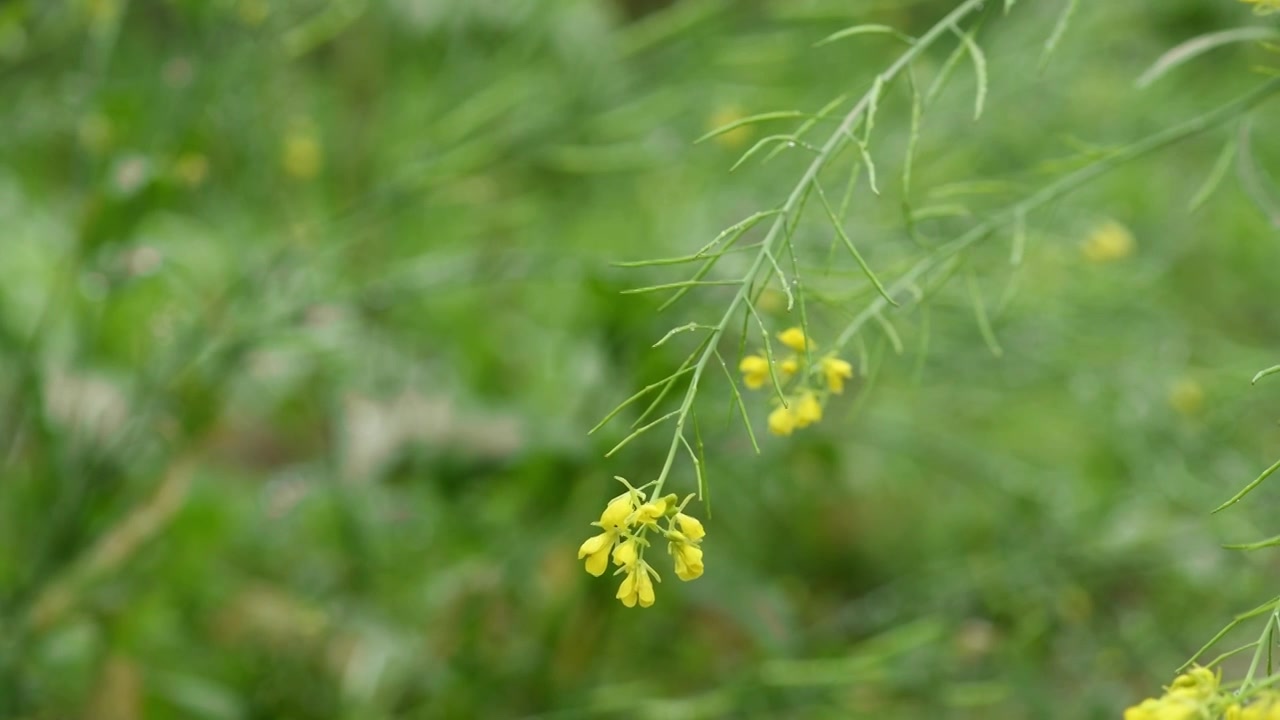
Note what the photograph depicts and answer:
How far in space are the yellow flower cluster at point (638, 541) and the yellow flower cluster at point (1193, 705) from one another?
13 cm

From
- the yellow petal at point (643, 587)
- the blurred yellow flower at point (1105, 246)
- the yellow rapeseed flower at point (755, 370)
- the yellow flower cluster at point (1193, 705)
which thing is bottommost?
the yellow flower cluster at point (1193, 705)

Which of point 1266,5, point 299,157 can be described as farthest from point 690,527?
point 299,157

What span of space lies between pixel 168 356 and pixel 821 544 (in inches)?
29.4

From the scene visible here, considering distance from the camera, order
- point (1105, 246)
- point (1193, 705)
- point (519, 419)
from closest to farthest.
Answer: point (1193, 705) → point (1105, 246) → point (519, 419)

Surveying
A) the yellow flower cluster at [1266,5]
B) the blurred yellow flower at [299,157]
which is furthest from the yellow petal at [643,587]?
the blurred yellow flower at [299,157]

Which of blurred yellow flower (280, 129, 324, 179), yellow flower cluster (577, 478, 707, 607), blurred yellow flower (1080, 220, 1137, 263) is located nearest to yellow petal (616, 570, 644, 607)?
yellow flower cluster (577, 478, 707, 607)

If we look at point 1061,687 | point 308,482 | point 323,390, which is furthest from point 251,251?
point 1061,687

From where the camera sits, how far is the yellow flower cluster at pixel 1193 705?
0.99ft

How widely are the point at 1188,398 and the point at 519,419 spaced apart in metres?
0.50

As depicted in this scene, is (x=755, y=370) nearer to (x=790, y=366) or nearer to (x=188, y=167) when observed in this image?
(x=790, y=366)

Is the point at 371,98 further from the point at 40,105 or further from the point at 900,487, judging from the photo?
the point at 900,487

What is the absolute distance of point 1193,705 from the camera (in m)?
0.30

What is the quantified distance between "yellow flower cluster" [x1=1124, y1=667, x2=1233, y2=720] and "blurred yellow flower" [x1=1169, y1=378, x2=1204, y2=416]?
556 mm

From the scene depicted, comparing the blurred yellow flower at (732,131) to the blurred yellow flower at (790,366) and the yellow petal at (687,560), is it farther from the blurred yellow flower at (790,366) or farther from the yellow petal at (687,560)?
the yellow petal at (687,560)
